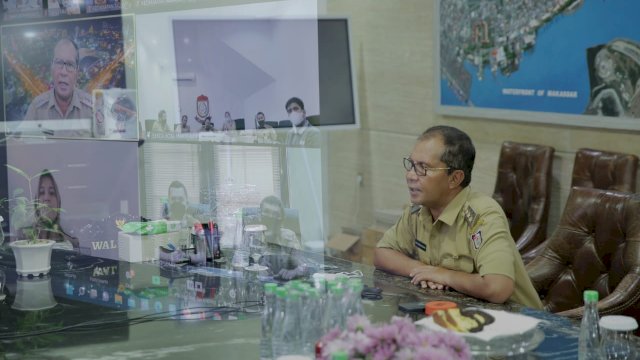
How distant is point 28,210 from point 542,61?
10.4 feet

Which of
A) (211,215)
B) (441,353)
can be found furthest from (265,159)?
(441,353)

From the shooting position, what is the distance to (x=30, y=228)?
4.00m

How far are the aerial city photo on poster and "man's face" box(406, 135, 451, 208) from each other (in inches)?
73.3

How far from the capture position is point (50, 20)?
4395mm

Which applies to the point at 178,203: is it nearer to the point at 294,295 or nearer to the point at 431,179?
the point at 431,179

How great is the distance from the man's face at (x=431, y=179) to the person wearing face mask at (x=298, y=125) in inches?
58.4

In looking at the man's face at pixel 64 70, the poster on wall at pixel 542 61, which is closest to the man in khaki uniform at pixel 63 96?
the man's face at pixel 64 70

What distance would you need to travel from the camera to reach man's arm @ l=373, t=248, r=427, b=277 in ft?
11.4

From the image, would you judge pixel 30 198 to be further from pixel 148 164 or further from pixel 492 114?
pixel 492 114

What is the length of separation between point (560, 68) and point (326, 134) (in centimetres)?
224

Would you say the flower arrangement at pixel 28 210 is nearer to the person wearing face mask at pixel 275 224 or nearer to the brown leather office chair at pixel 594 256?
the person wearing face mask at pixel 275 224

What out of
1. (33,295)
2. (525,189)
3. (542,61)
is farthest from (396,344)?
(542,61)

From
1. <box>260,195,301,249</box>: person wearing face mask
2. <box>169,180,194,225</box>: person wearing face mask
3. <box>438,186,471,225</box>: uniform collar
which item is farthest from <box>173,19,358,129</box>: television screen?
<box>438,186,471,225</box>: uniform collar

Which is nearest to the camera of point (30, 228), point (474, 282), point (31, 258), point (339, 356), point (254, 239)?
point (339, 356)
